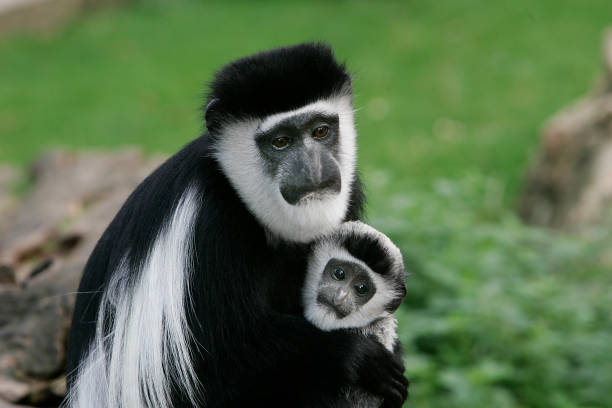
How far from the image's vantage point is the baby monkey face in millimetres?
2457

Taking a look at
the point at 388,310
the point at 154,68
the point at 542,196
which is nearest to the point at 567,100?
the point at 542,196

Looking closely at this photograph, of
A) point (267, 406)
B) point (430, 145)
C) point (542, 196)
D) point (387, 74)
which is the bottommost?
point (267, 406)

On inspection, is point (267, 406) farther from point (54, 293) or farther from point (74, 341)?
point (54, 293)

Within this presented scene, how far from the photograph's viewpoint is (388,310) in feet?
8.44

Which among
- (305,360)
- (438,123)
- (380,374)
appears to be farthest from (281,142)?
(438,123)

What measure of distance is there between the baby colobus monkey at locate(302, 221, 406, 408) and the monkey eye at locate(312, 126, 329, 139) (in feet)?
1.05

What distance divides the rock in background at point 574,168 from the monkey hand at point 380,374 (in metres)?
2.88

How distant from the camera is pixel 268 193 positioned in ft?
7.54

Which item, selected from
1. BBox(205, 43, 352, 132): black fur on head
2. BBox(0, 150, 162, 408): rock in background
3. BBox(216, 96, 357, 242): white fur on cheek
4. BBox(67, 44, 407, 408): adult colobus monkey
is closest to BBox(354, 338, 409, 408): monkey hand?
BBox(67, 44, 407, 408): adult colobus monkey

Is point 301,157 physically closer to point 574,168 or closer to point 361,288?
point 361,288

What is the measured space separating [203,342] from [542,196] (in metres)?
3.84

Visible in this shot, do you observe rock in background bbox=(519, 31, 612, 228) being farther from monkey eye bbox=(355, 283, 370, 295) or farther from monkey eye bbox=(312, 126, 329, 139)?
monkey eye bbox=(312, 126, 329, 139)

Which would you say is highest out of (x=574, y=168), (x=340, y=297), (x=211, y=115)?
(x=574, y=168)

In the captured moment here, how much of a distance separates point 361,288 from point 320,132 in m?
0.51
